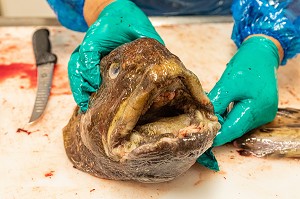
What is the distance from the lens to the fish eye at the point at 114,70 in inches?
58.8

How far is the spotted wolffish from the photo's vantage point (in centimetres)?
129

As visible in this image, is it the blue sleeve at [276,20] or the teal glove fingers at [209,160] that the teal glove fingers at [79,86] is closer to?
the teal glove fingers at [209,160]

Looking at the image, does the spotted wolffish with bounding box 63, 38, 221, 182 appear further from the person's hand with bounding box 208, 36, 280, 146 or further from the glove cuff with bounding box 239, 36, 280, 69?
the glove cuff with bounding box 239, 36, 280, 69

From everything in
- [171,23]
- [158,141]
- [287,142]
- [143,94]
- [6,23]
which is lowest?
[6,23]

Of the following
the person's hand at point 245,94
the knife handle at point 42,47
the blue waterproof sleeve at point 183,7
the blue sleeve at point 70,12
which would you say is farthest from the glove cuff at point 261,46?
the knife handle at point 42,47

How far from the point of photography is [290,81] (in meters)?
2.50

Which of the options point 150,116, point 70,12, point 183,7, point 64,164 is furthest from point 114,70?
point 183,7

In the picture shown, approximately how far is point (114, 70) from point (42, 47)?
1.15 meters

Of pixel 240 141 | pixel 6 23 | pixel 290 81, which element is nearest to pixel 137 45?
pixel 240 141

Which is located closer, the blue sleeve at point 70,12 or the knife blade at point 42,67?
the knife blade at point 42,67

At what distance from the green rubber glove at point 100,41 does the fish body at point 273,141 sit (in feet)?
1.82

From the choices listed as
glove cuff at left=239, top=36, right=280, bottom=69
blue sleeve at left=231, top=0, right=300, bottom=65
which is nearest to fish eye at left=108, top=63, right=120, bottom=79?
glove cuff at left=239, top=36, right=280, bottom=69

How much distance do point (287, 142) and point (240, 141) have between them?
19 centimetres

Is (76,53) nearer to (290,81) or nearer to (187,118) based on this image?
(187,118)
